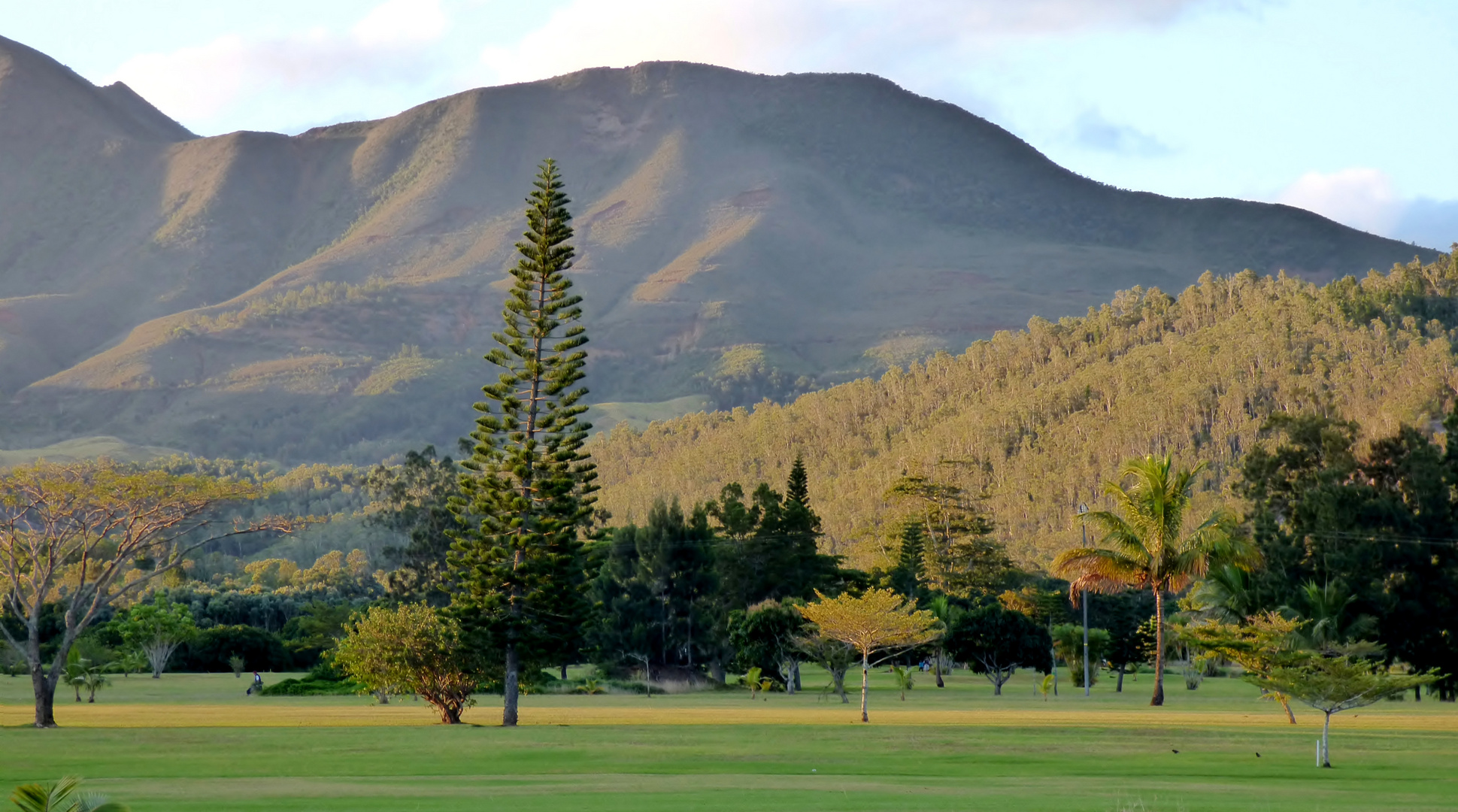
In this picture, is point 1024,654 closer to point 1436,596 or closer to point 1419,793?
point 1436,596

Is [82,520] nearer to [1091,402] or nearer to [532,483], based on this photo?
[532,483]

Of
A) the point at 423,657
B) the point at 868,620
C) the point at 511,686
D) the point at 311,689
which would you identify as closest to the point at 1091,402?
the point at 311,689

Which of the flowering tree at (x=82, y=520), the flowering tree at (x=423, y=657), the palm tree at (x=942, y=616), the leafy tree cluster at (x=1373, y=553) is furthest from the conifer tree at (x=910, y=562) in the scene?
the flowering tree at (x=82, y=520)

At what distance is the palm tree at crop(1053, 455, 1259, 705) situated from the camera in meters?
47.6

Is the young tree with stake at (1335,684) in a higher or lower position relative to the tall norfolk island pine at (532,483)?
lower

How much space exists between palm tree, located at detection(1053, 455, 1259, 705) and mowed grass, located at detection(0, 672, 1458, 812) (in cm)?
444

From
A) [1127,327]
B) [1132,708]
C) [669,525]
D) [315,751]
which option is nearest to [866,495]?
[1127,327]

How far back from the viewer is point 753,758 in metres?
26.8

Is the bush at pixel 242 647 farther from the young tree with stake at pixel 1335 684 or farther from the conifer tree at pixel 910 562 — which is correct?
the young tree with stake at pixel 1335 684

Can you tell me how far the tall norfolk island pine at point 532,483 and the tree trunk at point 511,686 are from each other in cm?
6

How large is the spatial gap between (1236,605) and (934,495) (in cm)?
3132

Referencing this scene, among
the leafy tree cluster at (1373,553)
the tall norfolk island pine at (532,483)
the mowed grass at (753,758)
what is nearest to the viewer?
the mowed grass at (753,758)

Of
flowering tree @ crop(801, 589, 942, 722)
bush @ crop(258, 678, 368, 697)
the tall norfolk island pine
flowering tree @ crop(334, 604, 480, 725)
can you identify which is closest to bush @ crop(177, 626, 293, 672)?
bush @ crop(258, 678, 368, 697)

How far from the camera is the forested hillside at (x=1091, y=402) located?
118 meters
